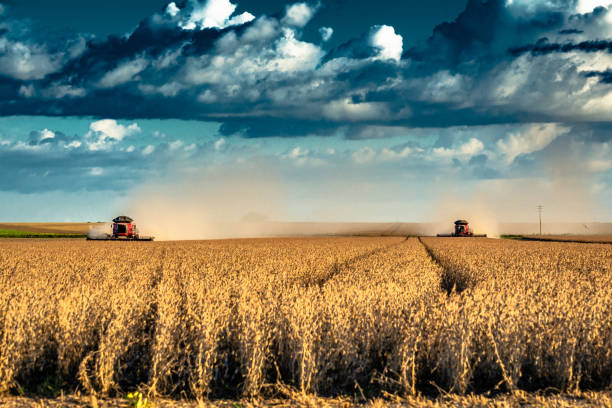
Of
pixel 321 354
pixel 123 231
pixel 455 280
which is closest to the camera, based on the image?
pixel 321 354

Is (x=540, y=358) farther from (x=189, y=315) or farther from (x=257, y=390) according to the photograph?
(x=189, y=315)

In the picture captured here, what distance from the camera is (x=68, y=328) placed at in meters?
8.41

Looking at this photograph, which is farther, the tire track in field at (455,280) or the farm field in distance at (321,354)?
the tire track in field at (455,280)

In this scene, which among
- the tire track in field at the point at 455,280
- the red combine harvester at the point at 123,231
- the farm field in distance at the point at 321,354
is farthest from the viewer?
the red combine harvester at the point at 123,231

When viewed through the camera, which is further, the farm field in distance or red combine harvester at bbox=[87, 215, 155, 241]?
red combine harvester at bbox=[87, 215, 155, 241]

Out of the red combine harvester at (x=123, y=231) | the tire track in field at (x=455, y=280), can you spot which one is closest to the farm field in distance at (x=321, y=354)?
the tire track in field at (x=455, y=280)

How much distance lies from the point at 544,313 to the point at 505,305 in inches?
30.2

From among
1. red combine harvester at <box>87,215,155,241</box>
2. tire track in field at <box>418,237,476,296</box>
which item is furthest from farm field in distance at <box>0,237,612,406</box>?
Answer: red combine harvester at <box>87,215,155,241</box>

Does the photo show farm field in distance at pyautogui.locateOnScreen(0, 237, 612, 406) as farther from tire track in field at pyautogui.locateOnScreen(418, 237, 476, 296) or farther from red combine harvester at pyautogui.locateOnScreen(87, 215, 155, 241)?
red combine harvester at pyautogui.locateOnScreen(87, 215, 155, 241)

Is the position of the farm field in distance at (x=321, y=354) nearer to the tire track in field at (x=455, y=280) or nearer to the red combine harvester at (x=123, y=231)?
the tire track in field at (x=455, y=280)

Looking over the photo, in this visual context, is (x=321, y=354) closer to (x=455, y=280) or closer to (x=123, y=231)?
(x=455, y=280)

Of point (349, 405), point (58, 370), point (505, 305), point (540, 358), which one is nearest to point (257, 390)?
point (349, 405)

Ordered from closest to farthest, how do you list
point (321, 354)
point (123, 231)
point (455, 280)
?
point (321, 354) → point (455, 280) → point (123, 231)

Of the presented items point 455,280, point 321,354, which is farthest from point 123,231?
point 321,354
